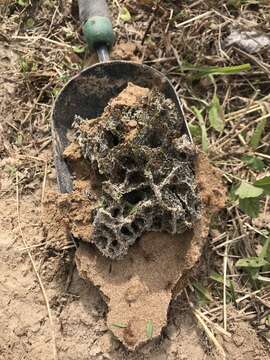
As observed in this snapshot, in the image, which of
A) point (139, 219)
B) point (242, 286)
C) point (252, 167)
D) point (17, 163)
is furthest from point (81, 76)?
point (242, 286)

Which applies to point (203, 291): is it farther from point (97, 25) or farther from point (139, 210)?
point (97, 25)

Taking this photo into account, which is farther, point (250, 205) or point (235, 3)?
point (235, 3)

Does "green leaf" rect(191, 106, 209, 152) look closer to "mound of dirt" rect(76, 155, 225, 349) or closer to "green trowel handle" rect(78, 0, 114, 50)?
"mound of dirt" rect(76, 155, 225, 349)

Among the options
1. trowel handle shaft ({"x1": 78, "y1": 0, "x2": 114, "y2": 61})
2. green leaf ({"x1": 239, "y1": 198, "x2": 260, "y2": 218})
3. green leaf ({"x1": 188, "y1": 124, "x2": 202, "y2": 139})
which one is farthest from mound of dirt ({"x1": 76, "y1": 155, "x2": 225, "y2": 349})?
trowel handle shaft ({"x1": 78, "y1": 0, "x2": 114, "y2": 61})

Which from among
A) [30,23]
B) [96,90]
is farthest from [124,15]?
[96,90]

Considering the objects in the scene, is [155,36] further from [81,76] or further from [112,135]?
[112,135]

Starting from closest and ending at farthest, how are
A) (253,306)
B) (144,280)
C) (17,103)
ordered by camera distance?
(144,280)
(253,306)
(17,103)
